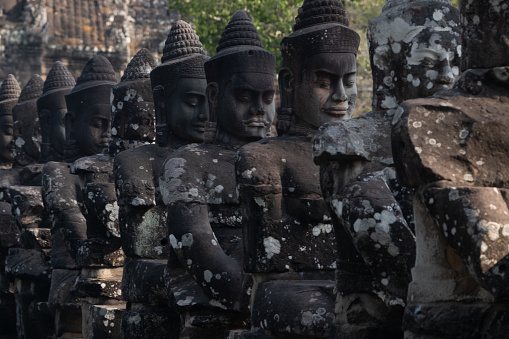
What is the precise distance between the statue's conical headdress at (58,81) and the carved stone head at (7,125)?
213 centimetres

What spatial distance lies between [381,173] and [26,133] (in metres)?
10.2

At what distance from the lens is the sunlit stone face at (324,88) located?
24.9 ft

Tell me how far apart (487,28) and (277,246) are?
8.85 feet

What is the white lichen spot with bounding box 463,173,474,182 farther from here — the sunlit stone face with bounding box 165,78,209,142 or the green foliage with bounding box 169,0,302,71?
the green foliage with bounding box 169,0,302,71

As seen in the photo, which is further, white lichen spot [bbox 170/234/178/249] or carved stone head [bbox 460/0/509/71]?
white lichen spot [bbox 170/234/178/249]

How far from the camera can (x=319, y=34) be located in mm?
7637

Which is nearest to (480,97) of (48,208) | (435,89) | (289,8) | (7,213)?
(435,89)

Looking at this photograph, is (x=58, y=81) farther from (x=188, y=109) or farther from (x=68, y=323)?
(x=188, y=109)

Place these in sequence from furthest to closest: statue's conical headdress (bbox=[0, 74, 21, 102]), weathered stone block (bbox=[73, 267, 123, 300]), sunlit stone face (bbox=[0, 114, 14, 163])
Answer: statue's conical headdress (bbox=[0, 74, 21, 102]), sunlit stone face (bbox=[0, 114, 14, 163]), weathered stone block (bbox=[73, 267, 123, 300])

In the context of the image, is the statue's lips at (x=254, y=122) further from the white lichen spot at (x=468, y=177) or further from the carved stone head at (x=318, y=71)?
the white lichen spot at (x=468, y=177)

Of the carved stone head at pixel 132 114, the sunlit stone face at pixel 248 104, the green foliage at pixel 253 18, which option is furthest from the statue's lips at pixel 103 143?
the green foliage at pixel 253 18

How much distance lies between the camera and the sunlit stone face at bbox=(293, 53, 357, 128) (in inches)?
299

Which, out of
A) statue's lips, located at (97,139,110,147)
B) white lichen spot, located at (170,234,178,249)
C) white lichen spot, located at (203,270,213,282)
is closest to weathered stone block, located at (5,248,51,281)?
statue's lips, located at (97,139,110,147)

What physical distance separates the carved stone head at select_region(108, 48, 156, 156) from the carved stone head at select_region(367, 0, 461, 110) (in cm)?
500
